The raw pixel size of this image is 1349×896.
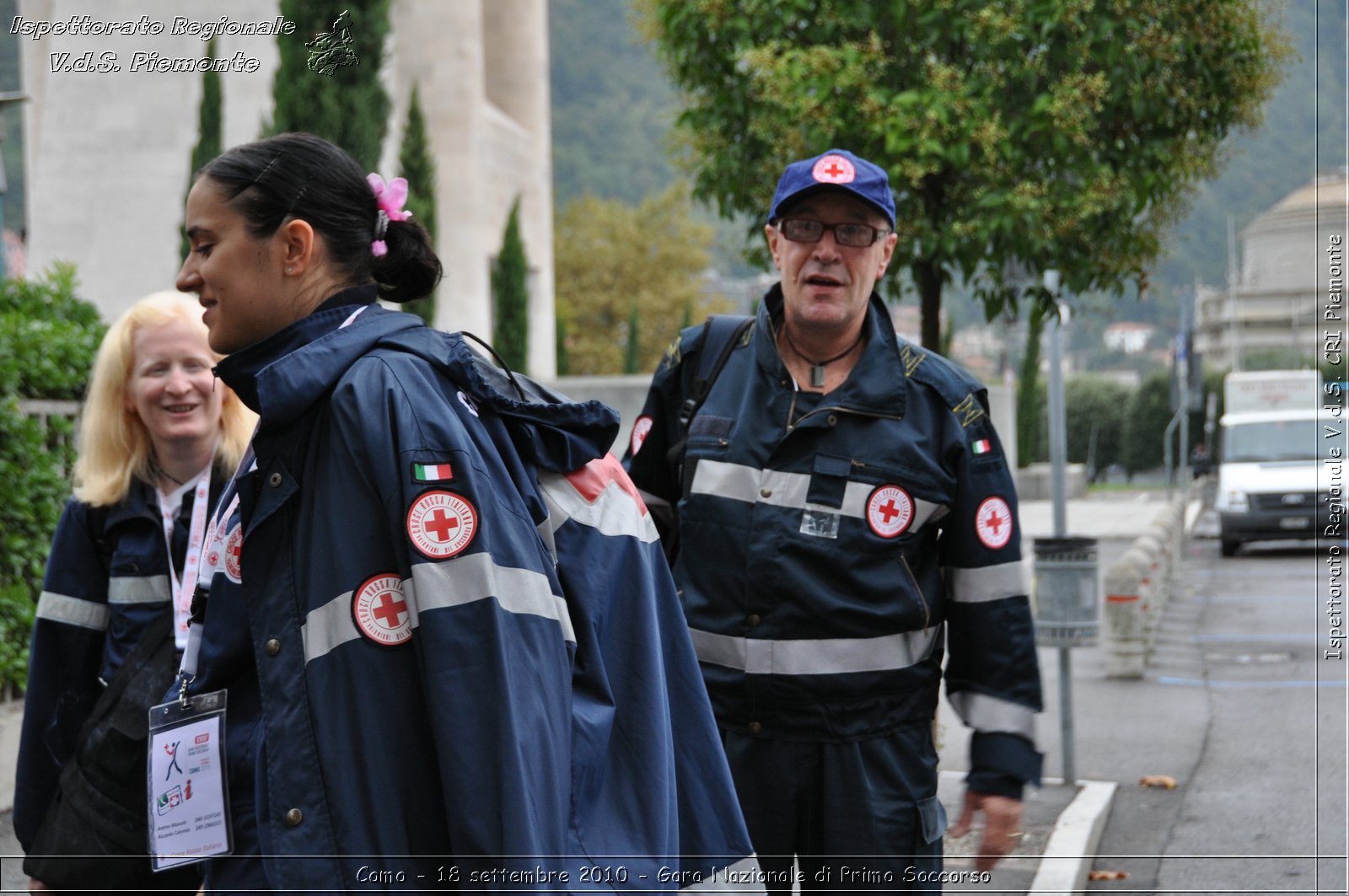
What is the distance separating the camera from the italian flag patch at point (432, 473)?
1979 mm

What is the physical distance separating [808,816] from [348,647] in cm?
172

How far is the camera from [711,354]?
3.73 m

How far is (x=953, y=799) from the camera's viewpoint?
6691 mm

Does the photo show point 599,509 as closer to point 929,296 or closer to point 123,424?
point 123,424

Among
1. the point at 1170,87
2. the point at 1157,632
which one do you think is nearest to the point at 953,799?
the point at 1170,87

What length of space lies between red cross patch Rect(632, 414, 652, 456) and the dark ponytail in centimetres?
147

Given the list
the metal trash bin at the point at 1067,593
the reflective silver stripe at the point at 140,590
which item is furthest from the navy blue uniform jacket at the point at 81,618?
the metal trash bin at the point at 1067,593

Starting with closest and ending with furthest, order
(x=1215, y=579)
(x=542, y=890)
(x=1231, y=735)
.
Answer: (x=542, y=890)
(x=1231, y=735)
(x=1215, y=579)

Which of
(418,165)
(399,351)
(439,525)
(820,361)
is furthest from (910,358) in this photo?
(418,165)

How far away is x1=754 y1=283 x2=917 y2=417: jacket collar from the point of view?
3.45 metres

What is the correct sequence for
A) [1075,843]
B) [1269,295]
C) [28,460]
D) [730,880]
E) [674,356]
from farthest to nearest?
[1269,295], [28,460], [1075,843], [674,356], [730,880]

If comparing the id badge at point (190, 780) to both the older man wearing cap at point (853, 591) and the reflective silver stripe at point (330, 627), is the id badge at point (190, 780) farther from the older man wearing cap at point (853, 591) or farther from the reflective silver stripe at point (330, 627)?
the older man wearing cap at point (853, 591)

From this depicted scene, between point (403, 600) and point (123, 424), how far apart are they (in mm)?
1850

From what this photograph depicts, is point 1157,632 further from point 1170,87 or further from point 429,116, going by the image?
point 429,116
